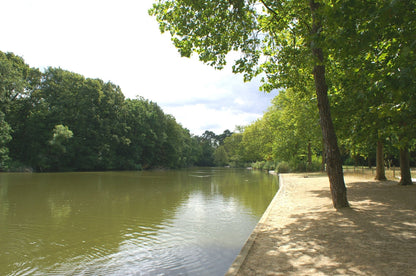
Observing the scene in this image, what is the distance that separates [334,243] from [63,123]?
50463mm

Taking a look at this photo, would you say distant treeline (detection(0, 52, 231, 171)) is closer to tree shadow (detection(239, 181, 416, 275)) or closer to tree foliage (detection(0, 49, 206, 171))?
tree foliage (detection(0, 49, 206, 171))

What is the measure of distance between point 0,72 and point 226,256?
41.6m

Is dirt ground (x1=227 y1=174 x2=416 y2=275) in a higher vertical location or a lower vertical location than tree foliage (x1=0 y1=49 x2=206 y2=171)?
lower

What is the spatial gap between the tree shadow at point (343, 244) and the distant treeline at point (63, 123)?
42280 millimetres

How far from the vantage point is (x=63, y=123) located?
47.3 m

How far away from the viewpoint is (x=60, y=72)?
160 ft

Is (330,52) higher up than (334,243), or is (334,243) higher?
(330,52)

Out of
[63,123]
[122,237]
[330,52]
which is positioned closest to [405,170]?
[330,52]

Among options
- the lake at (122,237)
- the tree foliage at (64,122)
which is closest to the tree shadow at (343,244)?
the lake at (122,237)

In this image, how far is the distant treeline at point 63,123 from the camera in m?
42.2

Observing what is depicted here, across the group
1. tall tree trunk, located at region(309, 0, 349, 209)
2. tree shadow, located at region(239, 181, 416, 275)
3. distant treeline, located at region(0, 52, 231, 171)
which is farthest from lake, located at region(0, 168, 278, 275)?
distant treeline, located at region(0, 52, 231, 171)

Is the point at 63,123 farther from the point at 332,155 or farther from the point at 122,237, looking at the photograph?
the point at 332,155

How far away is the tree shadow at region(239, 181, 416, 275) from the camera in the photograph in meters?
3.91

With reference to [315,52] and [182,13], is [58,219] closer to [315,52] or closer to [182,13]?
[182,13]
